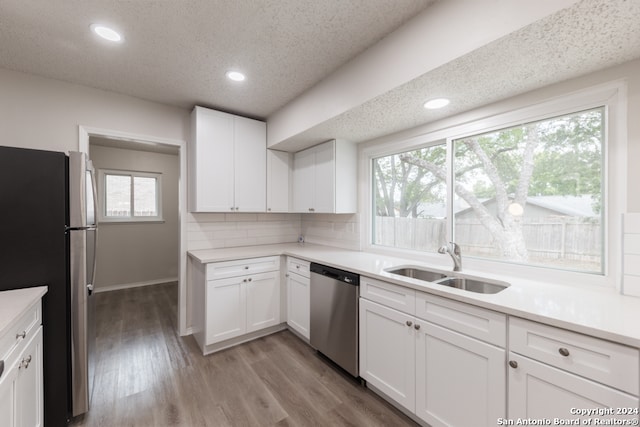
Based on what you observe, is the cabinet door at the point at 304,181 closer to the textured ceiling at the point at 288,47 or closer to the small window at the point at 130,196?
the textured ceiling at the point at 288,47

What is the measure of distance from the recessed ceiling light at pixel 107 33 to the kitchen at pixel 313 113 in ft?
0.43

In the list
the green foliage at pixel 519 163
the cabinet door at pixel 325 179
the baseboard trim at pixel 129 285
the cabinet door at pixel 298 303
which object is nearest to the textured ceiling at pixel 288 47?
the green foliage at pixel 519 163

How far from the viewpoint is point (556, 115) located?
1.62m

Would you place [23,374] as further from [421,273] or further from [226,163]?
[421,273]

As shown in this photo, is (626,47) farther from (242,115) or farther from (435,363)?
(242,115)

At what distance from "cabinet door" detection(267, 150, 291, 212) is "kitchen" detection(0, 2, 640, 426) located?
0.21 meters

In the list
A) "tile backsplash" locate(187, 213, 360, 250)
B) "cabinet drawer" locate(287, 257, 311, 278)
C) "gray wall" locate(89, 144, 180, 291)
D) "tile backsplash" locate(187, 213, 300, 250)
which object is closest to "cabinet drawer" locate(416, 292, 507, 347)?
"cabinet drawer" locate(287, 257, 311, 278)

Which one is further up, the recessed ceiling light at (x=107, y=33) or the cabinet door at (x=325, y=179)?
the recessed ceiling light at (x=107, y=33)

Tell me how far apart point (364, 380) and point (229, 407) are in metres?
1.00

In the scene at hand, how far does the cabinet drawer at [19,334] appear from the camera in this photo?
1.06 meters

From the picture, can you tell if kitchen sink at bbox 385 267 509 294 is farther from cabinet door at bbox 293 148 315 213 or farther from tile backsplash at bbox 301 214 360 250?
cabinet door at bbox 293 148 315 213

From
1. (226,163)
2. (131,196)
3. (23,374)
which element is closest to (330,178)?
(226,163)

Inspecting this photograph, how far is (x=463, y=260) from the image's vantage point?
2.06 meters

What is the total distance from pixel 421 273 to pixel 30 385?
249cm
